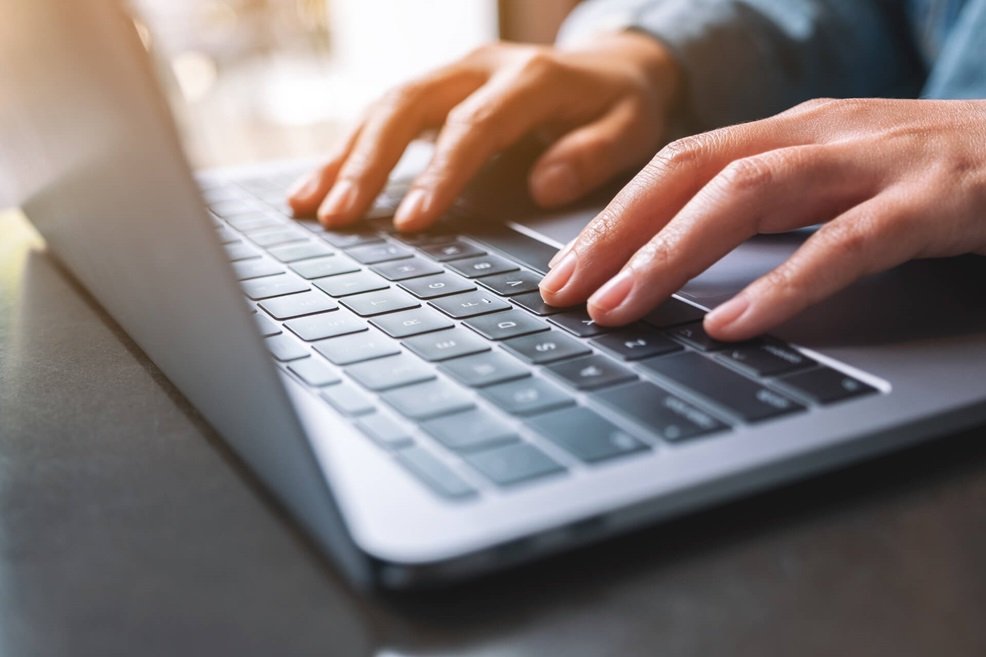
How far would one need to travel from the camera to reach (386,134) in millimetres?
711

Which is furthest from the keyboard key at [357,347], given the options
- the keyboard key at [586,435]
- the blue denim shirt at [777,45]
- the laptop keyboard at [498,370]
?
the blue denim shirt at [777,45]

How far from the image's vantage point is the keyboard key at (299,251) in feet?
1.83

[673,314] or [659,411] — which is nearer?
[659,411]

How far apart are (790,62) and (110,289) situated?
0.68m

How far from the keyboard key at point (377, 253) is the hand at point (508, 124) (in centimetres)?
4

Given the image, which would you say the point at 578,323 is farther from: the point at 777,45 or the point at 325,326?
the point at 777,45

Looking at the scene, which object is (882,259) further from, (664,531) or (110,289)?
(110,289)

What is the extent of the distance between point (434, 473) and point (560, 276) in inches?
7.3

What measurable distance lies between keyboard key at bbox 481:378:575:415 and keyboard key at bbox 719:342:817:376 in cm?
8

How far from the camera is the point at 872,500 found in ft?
0.93

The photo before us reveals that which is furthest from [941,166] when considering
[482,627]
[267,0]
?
[267,0]

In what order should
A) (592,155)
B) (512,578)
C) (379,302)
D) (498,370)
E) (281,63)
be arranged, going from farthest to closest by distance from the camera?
(281,63) < (592,155) < (379,302) < (498,370) < (512,578)

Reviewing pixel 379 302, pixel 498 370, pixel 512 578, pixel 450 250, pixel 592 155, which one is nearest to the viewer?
pixel 512 578

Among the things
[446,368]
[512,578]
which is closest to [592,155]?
[446,368]
